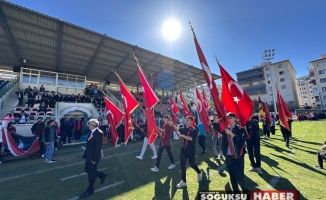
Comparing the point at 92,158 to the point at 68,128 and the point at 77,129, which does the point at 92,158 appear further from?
the point at 77,129

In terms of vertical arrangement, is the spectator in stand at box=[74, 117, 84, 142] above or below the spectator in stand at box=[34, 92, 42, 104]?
below

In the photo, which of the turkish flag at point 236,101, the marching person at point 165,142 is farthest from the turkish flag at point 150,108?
the turkish flag at point 236,101

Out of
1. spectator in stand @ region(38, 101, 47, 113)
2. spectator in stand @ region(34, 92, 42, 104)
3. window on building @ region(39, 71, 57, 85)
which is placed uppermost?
window on building @ region(39, 71, 57, 85)

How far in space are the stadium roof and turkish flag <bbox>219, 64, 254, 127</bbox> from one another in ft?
48.1

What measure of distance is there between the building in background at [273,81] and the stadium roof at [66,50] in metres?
47.0

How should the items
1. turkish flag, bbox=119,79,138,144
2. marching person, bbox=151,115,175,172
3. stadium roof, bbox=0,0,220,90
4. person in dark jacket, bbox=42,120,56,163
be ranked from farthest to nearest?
stadium roof, bbox=0,0,220,90 < person in dark jacket, bbox=42,120,56,163 < turkish flag, bbox=119,79,138,144 < marching person, bbox=151,115,175,172

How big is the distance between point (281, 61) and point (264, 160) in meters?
67.9

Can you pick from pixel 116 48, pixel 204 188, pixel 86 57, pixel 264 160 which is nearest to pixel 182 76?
pixel 116 48

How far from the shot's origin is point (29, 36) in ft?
48.6

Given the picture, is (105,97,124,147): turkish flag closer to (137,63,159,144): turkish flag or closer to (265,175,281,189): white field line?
(137,63,159,144): turkish flag

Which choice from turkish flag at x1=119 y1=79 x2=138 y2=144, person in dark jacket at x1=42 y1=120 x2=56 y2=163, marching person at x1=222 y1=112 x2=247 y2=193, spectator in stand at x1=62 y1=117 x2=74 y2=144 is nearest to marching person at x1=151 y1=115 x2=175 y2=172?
turkish flag at x1=119 y1=79 x2=138 y2=144

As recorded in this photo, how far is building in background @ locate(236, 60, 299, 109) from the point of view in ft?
183

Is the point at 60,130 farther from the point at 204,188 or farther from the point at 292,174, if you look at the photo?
the point at 292,174

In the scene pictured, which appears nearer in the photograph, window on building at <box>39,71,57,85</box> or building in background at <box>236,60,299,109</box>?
window on building at <box>39,71,57,85</box>
